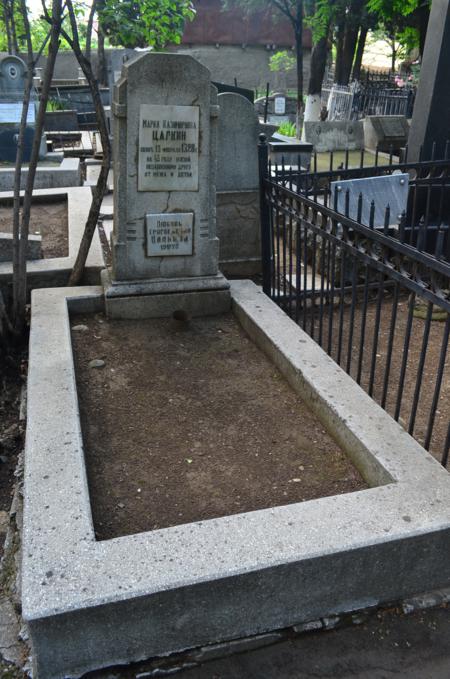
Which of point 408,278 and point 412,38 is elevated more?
point 412,38

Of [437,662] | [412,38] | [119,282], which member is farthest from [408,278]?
[412,38]

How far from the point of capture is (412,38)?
827 inches

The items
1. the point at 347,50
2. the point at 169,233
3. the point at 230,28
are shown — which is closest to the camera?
the point at 169,233

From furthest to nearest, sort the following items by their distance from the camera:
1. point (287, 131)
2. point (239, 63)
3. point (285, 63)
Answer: point (239, 63)
point (285, 63)
point (287, 131)

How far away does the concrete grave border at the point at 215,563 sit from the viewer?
1930mm

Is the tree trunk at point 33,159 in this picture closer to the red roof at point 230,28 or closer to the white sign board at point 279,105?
the white sign board at point 279,105

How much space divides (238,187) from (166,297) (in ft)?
5.75

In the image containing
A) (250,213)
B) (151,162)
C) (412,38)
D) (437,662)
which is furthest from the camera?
(412,38)

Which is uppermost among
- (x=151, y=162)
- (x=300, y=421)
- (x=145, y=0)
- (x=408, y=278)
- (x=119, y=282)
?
(x=145, y=0)

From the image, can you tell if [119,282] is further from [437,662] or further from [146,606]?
[437,662]

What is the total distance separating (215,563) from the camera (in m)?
2.02

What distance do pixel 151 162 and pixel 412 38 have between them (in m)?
20.7

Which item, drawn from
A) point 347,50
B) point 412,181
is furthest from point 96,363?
point 347,50

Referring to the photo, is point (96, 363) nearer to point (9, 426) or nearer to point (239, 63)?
point (9, 426)
